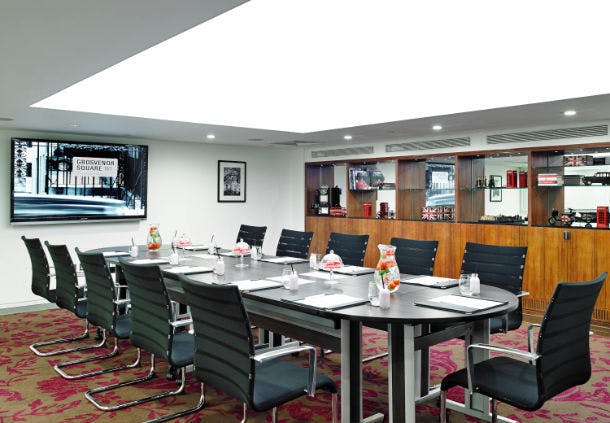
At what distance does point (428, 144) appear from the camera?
743 centimetres

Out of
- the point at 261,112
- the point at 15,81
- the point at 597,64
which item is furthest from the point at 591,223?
the point at 15,81

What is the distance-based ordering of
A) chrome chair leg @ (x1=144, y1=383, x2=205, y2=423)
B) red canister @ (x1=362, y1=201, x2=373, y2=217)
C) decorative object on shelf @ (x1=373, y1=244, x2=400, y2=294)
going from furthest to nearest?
red canister @ (x1=362, y1=201, x2=373, y2=217), chrome chair leg @ (x1=144, y1=383, x2=205, y2=423), decorative object on shelf @ (x1=373, y1=244, x2=400, y2=294)

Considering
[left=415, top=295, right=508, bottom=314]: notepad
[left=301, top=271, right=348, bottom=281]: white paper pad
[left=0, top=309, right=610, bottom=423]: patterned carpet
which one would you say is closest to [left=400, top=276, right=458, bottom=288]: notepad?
[left=415, top=295, right=508, bottom=314]: notepad

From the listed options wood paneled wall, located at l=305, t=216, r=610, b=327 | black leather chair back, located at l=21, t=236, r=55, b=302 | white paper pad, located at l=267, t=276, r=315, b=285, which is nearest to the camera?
white paper pad, located at l=267, t=276, r=315, b=285

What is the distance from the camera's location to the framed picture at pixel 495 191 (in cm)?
702

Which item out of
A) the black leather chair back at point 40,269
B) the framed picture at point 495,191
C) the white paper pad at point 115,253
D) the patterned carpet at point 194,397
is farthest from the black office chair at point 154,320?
the framed picture at point 495,191

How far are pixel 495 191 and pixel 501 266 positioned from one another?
10.3 feet

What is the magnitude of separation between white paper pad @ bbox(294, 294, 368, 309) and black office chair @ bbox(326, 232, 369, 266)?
198cm

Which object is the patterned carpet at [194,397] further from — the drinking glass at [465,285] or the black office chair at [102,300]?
the drinking glass at [465,285]

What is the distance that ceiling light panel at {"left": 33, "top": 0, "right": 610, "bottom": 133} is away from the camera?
15.5 feet

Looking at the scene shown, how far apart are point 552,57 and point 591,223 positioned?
220cm

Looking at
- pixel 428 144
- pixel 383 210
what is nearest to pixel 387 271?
pixel 428 144

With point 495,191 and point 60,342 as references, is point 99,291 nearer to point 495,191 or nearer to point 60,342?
point 60,342

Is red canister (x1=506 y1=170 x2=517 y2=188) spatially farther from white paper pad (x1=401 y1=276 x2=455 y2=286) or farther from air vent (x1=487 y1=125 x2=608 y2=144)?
white paper pad (x1=401 y1=276 x2=455 y2=286)
